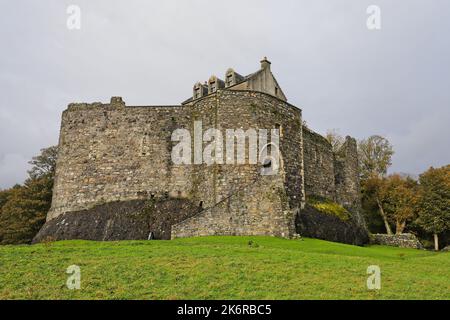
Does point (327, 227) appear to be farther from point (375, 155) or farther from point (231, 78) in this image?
point (375, 155)

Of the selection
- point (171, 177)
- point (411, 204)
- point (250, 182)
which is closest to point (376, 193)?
point (411, 204)

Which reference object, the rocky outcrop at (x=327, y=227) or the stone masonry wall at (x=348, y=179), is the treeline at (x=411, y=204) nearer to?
the stone masonry wall at (x=348, y=179)

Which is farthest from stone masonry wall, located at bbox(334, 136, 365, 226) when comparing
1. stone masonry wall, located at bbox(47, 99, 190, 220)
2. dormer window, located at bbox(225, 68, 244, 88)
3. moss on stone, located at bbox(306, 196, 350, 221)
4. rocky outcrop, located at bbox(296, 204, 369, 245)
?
stone masonry wall, located at bbox(47, 99, 190, 220)

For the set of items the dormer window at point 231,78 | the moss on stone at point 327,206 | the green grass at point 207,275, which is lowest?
the green grass at point 207,275

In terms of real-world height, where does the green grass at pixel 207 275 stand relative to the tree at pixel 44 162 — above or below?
below

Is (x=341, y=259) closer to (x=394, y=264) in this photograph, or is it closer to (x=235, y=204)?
(x=394, y=264)

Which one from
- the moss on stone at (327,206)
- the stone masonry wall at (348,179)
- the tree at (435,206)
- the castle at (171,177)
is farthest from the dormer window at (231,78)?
the tree at (435,206)

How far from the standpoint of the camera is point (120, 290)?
12.5 metres

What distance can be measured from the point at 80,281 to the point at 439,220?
3606cm

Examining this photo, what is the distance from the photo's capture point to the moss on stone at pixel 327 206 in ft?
104

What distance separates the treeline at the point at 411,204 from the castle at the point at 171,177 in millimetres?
10292
